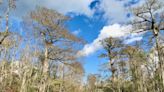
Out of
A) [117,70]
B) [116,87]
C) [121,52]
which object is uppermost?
[121,52]

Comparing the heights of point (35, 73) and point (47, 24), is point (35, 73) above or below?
below

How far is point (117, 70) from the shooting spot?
1276 inches

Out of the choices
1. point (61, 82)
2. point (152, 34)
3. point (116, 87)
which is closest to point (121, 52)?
point (116, 87)

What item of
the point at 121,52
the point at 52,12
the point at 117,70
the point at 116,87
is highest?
the point at 52,12

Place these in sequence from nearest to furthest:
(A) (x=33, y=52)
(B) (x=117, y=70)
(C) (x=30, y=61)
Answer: (A) (x=33, y=52) → (C) (x=30, y=61) → (B) (x=117, y=70)

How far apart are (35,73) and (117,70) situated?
35.5 ft

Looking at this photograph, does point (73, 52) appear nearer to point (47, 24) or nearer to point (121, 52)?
point (47, 24)

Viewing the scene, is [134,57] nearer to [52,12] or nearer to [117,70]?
[117,70]

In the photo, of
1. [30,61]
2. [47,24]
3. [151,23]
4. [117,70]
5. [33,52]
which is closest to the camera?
[151,23]

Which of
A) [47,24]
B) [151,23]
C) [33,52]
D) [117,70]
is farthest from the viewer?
[117,70]

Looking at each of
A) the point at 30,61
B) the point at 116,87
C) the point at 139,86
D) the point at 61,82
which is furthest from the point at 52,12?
the point at 139,86

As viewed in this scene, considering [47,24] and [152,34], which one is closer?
[152,34]

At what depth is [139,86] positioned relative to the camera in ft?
113

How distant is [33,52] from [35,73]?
14.0ft
